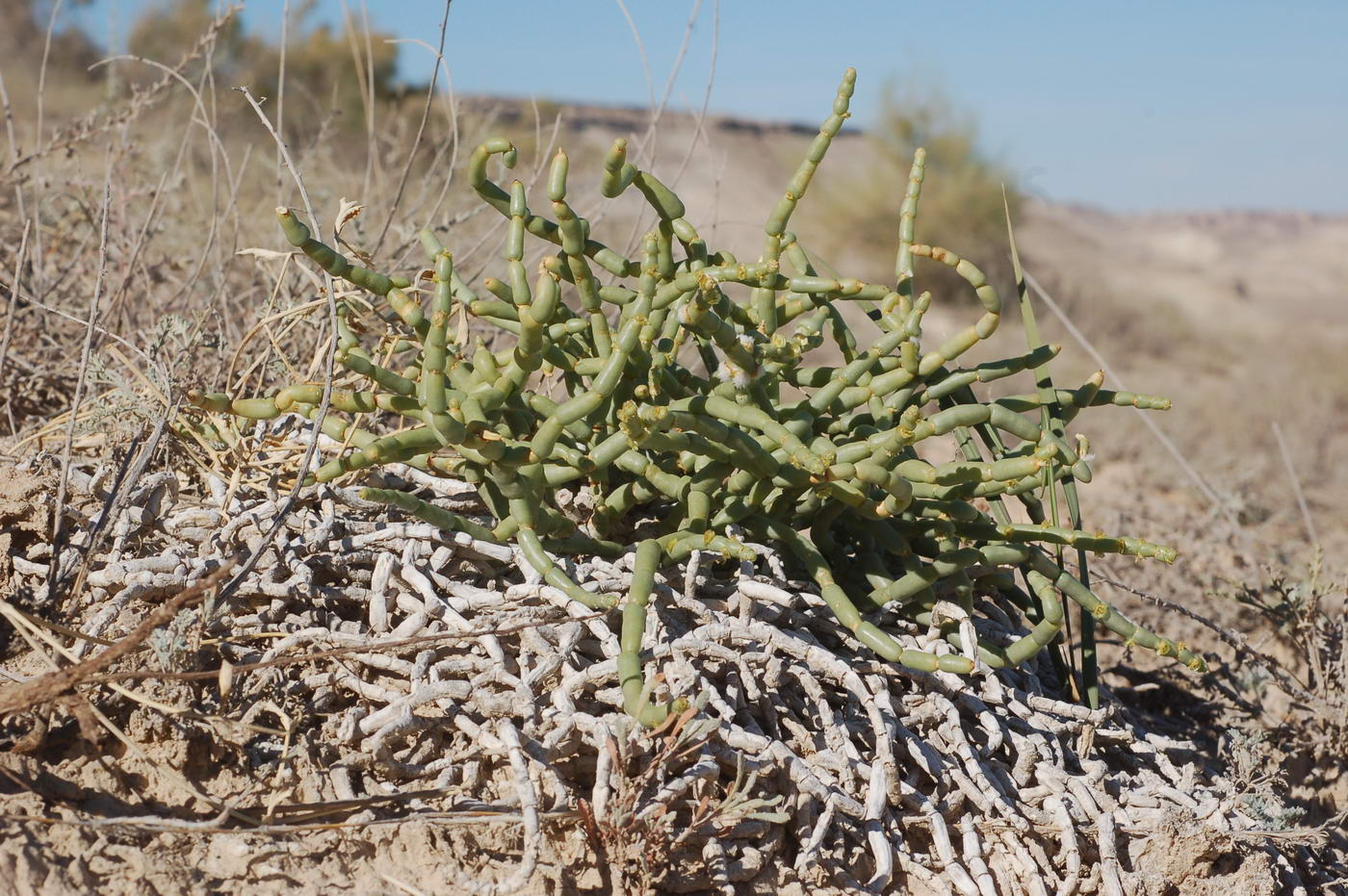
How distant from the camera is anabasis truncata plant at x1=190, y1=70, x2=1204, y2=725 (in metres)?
1.40

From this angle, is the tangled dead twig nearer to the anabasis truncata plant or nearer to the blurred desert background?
the anabasis truncata plant

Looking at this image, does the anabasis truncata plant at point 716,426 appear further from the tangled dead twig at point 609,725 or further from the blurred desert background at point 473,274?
the blurred desert background at point 473,274

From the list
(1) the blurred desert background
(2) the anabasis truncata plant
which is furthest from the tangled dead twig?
(1) the blurred desert background

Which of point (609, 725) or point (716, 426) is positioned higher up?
point (716, 426)

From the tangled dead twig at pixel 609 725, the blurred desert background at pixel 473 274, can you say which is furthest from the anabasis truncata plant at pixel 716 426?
the blurred desert background at pixel 473 274

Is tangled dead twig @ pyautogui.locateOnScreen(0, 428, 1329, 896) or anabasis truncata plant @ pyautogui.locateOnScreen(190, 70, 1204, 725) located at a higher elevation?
anabasis truncata plant @ pyautogui.locateOnScreen(190, 70, 1204, 725)

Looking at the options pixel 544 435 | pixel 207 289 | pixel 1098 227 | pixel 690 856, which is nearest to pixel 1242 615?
pixel 690 856

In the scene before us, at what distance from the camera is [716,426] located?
4.62 feet

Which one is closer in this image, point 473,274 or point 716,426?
point 716,426

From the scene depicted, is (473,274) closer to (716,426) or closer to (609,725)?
(716,426)

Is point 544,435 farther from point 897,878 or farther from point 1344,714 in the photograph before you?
point 1344,714

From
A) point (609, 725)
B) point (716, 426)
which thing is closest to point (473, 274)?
point (716, 426)

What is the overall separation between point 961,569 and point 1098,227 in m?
56.0

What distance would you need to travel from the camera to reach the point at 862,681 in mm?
1603
